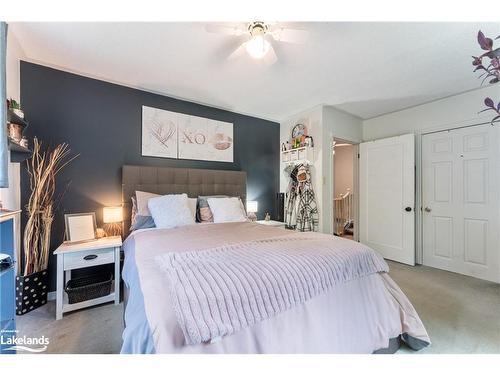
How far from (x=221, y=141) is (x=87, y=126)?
5.69 feet

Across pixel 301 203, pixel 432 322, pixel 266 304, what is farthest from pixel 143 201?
pixel 432 322

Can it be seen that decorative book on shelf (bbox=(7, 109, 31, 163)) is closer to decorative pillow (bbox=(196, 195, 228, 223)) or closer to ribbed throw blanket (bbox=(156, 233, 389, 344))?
ribbed throw blanket (bbox=(156, 233, 389, 344))

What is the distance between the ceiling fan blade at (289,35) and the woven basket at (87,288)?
2.80m

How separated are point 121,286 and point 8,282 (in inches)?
44.1

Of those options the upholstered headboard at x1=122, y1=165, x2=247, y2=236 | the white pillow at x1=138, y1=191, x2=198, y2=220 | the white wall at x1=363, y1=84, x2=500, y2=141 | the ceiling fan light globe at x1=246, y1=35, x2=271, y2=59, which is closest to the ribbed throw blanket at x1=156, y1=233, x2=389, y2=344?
the white pillow at x1=138, y1=191, x2=198, y2=220

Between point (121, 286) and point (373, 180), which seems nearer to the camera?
point (121, 286)

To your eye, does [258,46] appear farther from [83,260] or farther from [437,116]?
[437,116]

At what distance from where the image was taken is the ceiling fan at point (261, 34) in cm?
166

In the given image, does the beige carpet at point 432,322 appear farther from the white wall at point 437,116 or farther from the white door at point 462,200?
the white wall at point 437,116

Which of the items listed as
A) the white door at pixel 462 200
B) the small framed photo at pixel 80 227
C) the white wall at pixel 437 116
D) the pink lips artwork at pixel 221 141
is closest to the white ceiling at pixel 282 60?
the white wall at pixel 437 116

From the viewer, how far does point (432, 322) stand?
6.12ft
